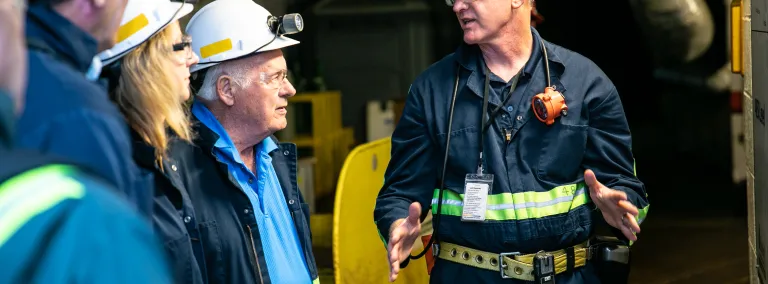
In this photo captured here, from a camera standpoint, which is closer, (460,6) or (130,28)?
(130,28)

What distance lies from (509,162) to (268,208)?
701 millimetres

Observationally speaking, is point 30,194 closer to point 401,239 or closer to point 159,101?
point 159,101

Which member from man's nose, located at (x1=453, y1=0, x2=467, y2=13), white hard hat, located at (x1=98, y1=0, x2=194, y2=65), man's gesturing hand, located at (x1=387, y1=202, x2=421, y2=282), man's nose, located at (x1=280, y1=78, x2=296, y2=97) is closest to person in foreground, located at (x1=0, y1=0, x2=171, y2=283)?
white hard hat, located at (x1=98, y1=0, x2=194, y2=65)

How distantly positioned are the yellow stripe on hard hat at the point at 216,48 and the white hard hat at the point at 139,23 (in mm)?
408

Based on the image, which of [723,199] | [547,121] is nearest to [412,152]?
[547,121]

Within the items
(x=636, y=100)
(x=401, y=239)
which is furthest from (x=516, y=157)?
(x=636, y=100)

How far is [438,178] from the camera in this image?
2.95m

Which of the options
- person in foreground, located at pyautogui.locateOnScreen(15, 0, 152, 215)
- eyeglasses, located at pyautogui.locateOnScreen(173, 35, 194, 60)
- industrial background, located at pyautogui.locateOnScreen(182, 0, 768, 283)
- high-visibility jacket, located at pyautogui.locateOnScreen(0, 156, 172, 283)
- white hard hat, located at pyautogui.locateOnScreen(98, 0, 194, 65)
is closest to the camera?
high-visibility jacket, located at pyautogui.locateOnScreen(0, 156, 172, 283)

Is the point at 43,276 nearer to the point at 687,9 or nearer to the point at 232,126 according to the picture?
the point at 232,126

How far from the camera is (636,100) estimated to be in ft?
50.7

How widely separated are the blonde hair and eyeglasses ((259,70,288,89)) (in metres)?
0.47

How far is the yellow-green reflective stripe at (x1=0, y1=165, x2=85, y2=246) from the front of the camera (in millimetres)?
834

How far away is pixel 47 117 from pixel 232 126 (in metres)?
1.51

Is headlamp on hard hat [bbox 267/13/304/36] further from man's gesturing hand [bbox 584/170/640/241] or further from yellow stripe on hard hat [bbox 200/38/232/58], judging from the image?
man's gesturing hand [bbox 584/170/640/241]
